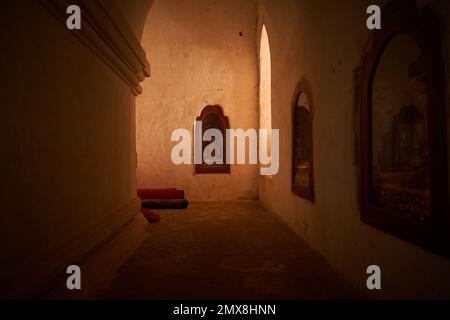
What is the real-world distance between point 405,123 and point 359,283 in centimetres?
137

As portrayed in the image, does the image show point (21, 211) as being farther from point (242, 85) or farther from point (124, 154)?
point (242, 85)

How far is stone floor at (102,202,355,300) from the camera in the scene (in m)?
2.61

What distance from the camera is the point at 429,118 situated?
5.68 ft

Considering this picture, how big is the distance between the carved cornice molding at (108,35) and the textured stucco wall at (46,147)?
9cm

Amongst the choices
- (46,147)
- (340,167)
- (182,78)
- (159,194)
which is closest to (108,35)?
(46,147)

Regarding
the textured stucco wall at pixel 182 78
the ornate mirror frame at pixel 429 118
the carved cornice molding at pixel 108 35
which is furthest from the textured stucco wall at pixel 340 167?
the textured stucco wall at pixel 182 78

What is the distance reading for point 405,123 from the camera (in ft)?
6.60

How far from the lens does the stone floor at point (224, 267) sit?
2.61 metres

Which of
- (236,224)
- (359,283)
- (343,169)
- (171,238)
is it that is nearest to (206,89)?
(236,224)

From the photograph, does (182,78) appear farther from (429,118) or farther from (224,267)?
(429,118)

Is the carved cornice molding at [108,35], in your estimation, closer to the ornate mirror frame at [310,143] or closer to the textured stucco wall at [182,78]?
the ornate mirror frame at [310,143]

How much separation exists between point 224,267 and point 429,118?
234 centimetres

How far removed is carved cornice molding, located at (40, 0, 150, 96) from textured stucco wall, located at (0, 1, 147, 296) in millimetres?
94

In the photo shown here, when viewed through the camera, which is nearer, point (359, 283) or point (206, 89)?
point (359, 283)
